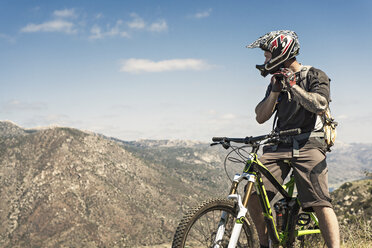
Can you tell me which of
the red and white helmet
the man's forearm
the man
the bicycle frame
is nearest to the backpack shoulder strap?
the man

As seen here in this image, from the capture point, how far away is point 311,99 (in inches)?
140

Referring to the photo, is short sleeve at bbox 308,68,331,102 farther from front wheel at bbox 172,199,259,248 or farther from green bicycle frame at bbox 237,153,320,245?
front wheel at bbox 172,199,259,248

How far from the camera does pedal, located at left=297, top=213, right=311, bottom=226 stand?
432 cm

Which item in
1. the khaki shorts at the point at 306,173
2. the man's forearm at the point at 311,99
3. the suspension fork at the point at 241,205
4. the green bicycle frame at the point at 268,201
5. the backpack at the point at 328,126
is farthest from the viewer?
the backpack at the point at 328,126

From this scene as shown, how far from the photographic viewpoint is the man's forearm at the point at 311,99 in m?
3.56

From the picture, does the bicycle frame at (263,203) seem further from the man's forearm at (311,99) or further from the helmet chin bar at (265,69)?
the helmet chin bar at (265,69)

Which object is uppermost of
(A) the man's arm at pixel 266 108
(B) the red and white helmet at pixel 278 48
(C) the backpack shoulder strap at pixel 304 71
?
(B) the red and white helmet at pixel 278 48

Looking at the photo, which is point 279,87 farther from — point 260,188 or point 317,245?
point 317,245

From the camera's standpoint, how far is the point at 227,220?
3586 millimetres

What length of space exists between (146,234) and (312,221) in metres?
180

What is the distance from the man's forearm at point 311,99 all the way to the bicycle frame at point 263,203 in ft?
2.53

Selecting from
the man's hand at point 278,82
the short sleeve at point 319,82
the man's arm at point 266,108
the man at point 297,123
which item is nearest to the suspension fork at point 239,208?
the man at point 297,123

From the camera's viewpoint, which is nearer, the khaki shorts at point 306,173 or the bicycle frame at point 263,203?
the bicycle frame at point 263,203

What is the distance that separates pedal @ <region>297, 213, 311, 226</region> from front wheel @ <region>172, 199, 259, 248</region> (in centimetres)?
82
